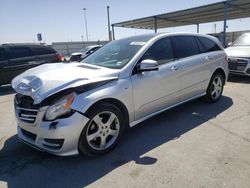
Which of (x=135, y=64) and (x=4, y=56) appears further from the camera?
(x=4, y=56)

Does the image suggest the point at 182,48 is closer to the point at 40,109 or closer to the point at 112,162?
the point at 112,162

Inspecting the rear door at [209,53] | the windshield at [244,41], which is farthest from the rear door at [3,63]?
the windshield at [244,41]

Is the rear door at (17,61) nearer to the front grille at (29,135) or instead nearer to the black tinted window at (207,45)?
the front grille at (29,135)

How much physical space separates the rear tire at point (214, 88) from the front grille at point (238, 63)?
2524 mm

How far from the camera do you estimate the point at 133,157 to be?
3.00 m

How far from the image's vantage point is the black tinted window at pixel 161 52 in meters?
3.63

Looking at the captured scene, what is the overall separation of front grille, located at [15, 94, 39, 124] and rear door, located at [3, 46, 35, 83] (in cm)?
587

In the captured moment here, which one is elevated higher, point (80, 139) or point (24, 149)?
point (80, 139)

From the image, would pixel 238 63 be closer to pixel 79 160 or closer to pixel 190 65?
pixel 190 65

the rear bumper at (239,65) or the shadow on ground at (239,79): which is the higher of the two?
the rear bumper at (239,65)

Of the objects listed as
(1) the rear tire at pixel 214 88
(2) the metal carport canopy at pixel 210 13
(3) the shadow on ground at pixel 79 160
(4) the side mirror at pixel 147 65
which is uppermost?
(2) the metal carport canopy at pixel 210 13

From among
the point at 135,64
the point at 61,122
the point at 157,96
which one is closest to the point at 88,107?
the point at 61,122

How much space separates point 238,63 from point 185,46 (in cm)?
394

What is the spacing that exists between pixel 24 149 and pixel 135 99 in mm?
1930
